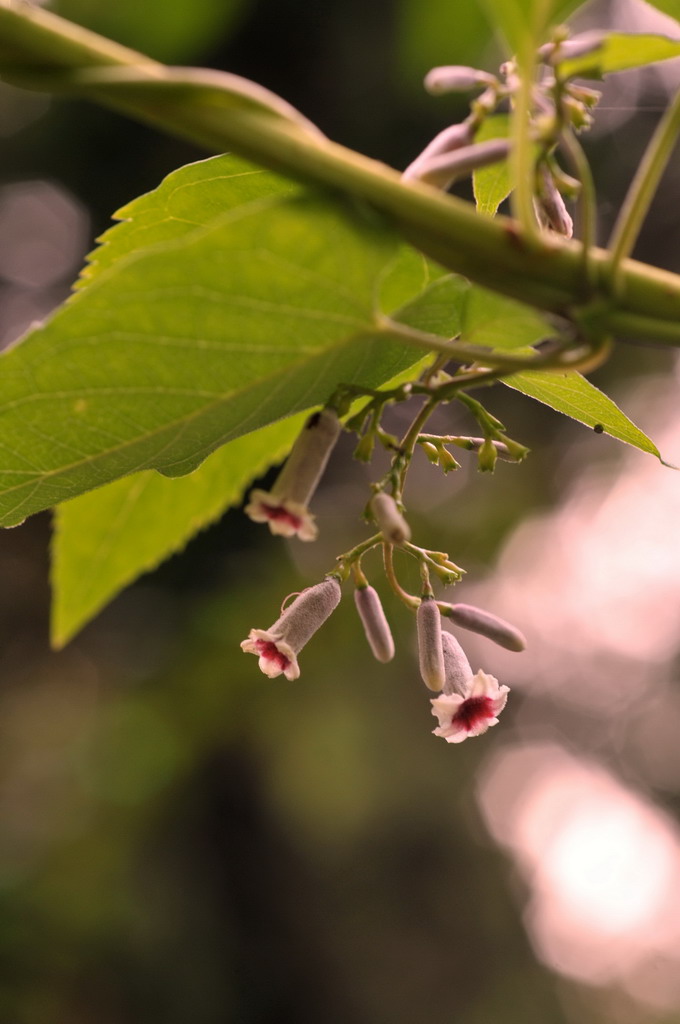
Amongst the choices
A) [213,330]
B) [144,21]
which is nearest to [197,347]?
[213,330]

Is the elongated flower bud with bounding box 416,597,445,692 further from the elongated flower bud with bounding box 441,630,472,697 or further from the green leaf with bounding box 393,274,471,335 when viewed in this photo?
the green leaf with bounding box 393,274,471,335

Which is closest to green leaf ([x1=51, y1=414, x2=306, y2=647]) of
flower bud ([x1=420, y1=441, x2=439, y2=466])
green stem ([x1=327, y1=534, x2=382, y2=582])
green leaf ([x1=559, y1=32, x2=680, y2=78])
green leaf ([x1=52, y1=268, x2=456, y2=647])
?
green leaf ([x1=52, y1=268, x2=456, y2=647])

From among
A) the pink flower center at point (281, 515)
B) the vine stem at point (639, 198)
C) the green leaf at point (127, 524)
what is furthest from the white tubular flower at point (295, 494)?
the green leaf at point (127, 524)

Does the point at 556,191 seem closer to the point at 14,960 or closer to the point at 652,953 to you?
the point at 14,960

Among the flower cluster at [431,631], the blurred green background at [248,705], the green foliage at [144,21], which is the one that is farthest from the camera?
the blurred green background at [248,705]

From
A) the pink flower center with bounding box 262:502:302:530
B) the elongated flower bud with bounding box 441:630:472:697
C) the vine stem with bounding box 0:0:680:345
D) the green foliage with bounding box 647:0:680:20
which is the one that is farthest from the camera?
the elongated flower bud with bounding box 441:630:472:697

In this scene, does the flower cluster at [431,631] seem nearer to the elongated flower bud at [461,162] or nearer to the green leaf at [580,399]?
the green leaf at [580,399]
